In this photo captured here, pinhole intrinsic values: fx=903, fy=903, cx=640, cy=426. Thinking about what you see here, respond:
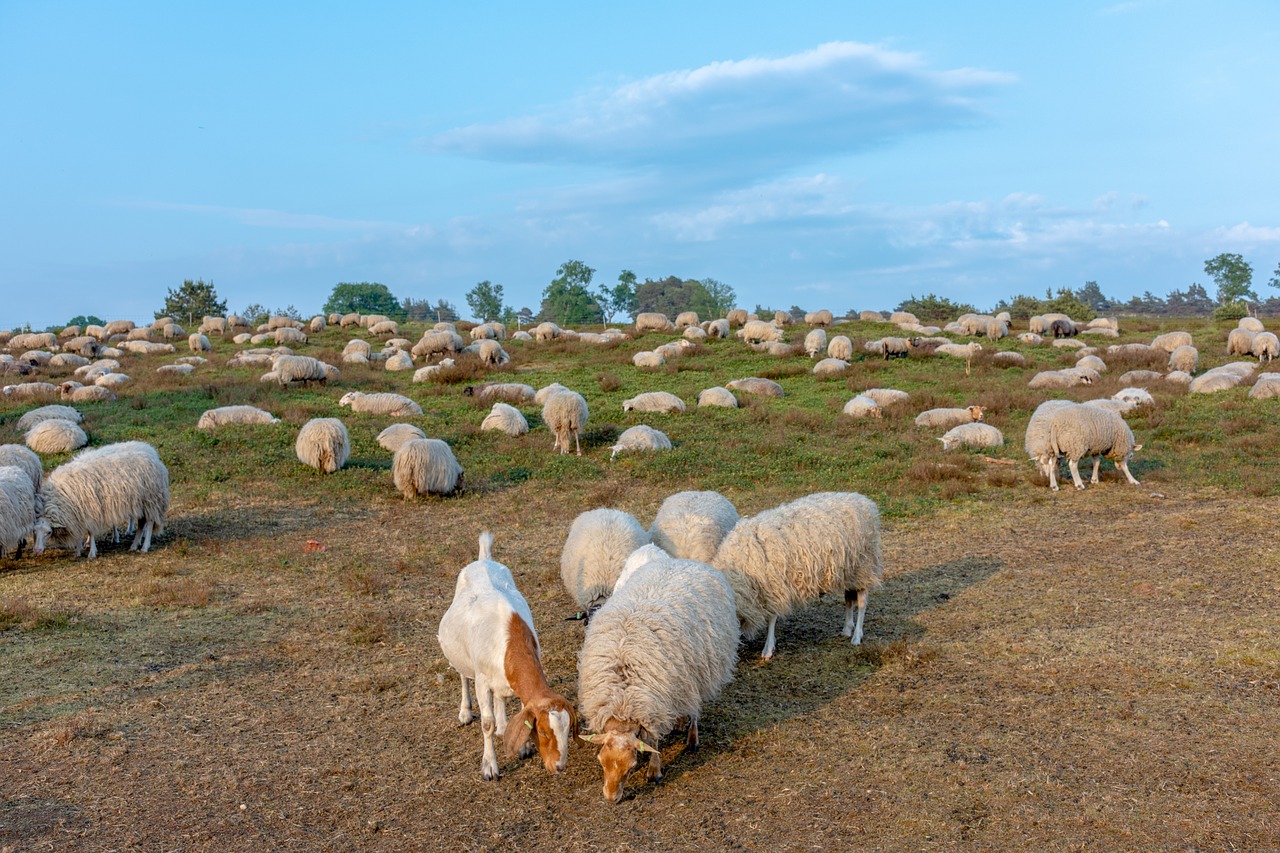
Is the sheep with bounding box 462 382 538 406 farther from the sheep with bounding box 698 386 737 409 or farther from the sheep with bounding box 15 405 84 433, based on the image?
the sheep with bounding box 15 405 84 433

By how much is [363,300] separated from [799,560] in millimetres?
67356

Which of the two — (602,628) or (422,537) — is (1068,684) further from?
(422,537)

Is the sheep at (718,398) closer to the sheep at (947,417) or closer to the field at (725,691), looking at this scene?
the sheep at (947,417)

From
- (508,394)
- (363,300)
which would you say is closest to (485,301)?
(363,300)

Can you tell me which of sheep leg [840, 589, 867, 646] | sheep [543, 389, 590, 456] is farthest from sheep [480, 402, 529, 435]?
sheep leg [840, 589, 867, 646]

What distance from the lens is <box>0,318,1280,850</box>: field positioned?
542 centimetres

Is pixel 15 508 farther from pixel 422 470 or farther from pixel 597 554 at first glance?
pixel 597 554

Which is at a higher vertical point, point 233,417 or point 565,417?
point 233,417

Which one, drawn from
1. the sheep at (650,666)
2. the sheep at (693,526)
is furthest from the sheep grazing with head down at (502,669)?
the sheep at (693,526)

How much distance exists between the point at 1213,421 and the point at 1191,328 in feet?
86.9

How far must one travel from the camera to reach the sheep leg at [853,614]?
334 inches

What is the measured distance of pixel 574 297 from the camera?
69312mm

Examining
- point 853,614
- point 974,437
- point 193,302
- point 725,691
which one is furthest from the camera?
point 193,302

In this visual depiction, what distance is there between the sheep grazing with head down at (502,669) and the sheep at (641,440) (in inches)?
426
